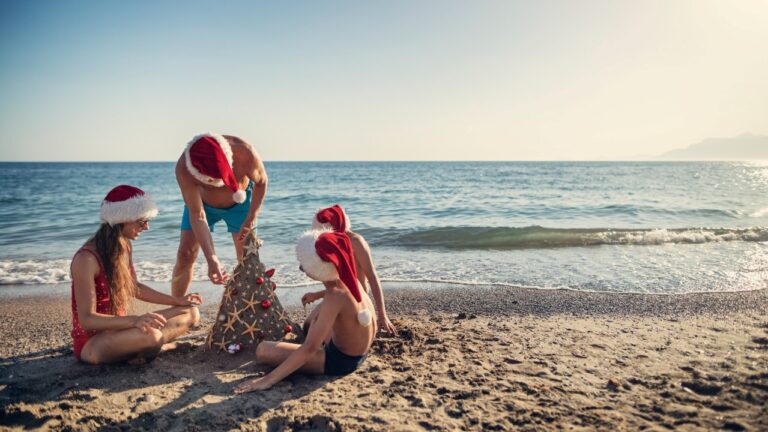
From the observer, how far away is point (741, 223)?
11.3 meters

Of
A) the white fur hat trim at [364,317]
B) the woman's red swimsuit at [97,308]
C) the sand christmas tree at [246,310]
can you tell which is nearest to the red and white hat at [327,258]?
the white fur hat trim at [364,317]

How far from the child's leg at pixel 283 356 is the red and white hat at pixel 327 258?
596 millimetres

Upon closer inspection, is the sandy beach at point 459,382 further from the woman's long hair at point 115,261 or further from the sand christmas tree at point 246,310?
the woman's long hair at point 115,261

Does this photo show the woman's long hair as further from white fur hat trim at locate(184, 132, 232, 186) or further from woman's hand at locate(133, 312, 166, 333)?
white fur hat trim at locate(184, 132, 232, 186)

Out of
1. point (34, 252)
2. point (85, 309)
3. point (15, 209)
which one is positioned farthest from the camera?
point (15, 209)

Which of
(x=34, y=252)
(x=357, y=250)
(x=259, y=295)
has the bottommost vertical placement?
(x=34, y=252)

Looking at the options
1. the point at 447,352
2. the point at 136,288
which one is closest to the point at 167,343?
the point at 136,288

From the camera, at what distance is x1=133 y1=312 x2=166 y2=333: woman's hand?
10.8ft

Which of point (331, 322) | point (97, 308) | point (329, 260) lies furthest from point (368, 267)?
point (97, 308)

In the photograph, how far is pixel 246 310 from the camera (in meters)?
3.77

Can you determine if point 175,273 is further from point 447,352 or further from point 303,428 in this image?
point 447,352

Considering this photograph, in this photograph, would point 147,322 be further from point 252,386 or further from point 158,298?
point 252,386

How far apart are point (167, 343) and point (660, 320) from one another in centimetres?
463

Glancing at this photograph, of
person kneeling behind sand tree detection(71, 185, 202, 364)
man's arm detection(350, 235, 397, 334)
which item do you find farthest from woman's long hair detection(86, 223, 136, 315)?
man's arm detection(350, 235, 397, 334)
